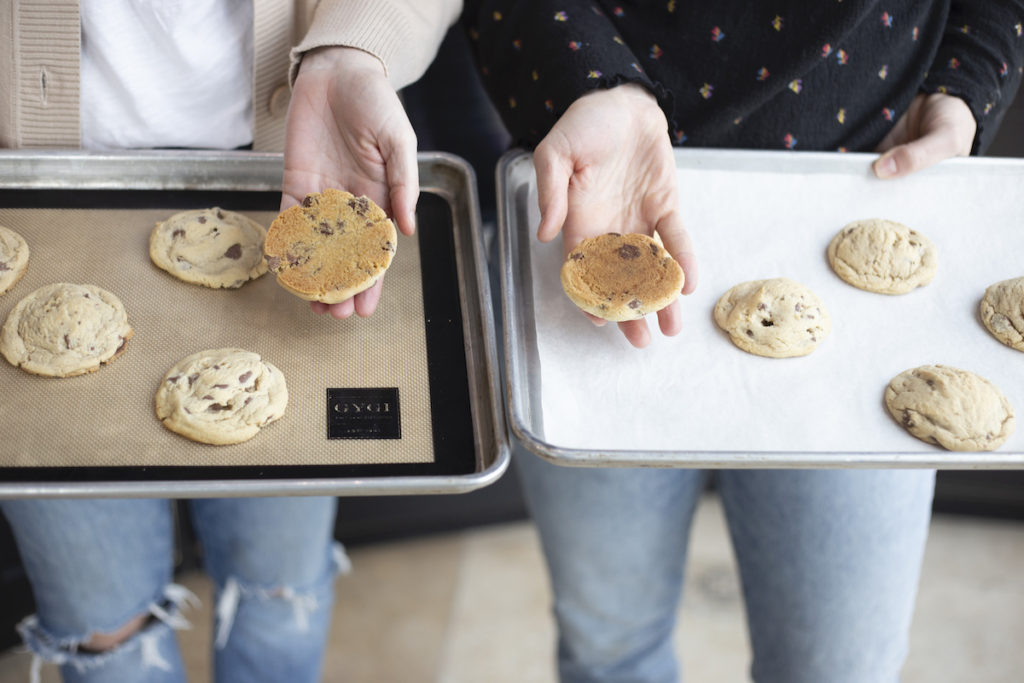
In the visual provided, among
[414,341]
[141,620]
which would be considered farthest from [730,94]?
[141,620]

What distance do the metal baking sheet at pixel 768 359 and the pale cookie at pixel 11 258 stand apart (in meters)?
0.62

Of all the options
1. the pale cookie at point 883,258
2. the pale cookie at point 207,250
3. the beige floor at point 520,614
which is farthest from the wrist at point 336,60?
the beige floor at point 520,614

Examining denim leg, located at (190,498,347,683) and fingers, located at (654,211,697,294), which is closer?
fingers, located at (654,211,697,294)

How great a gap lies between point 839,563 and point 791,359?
28cm

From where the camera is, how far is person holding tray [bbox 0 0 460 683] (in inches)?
42.1

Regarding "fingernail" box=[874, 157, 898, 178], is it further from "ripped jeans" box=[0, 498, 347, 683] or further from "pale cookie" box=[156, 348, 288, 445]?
"ripped jeans" box=[0, 498, 347, 683]

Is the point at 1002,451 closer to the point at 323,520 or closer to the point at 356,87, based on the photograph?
the point at 356,87

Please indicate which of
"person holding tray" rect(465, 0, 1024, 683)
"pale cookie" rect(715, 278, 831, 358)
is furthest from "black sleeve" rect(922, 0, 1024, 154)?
"pale cookie" rect(715, 278, 831, 358)

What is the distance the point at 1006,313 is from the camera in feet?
3.70

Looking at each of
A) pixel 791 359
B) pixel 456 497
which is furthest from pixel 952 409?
pixel 456 497

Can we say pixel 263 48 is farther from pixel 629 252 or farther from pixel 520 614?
pixel 520 614

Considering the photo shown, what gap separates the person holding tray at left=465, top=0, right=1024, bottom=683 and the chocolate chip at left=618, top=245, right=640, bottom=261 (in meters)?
0.06

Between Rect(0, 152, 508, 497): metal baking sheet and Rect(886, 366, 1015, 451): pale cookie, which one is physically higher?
Rect(886, 366, 1015, 451): pale cookie

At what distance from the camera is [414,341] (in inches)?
42.7
